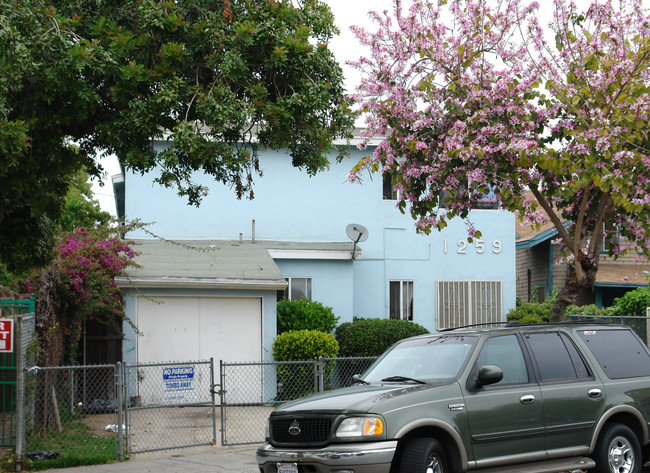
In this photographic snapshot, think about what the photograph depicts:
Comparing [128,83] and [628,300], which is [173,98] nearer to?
[128,83]

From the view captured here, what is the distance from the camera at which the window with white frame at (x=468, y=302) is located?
844 inches

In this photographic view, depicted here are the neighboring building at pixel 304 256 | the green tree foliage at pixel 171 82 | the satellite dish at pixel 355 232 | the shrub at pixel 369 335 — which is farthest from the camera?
the satellite dish at pixel 355 232

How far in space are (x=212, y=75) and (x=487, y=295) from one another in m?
13.3

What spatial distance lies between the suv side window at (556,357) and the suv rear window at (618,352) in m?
0.27

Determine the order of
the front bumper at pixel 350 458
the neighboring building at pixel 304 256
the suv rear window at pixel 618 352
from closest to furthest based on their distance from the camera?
1. the front bumper at pixel 350 458
2. the suv rear window at pixel 618 352
3. the neighboring building at pixel 304 256

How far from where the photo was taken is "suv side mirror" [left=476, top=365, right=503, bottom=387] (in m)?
7.94

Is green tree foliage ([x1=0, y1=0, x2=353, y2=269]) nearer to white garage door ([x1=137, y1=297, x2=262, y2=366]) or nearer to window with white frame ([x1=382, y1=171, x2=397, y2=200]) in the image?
white garage door ([x1=137, y1=297, x2=262, y2=366])

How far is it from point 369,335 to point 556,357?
10.0 meters

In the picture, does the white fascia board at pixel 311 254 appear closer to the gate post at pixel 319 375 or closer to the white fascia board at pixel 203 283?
the white fascia board at pixel 203 283

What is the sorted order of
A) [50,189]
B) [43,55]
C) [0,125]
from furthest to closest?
[50,189]
[43,55]
[0,125]

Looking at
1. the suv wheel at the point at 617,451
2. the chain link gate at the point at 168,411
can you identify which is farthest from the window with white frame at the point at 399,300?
the suv wheel at the point at 617,451

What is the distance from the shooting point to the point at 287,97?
403 inches

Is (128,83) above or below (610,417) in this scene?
above

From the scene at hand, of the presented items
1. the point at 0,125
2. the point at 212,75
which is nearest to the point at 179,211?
the point at 212,75
